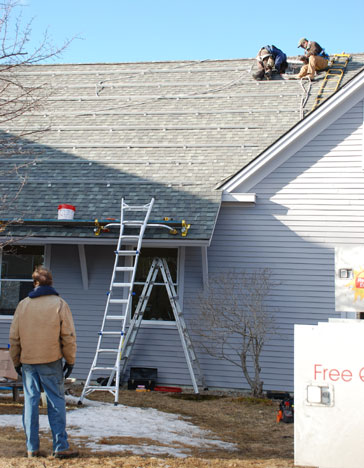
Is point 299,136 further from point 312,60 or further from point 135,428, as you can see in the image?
point 135,428

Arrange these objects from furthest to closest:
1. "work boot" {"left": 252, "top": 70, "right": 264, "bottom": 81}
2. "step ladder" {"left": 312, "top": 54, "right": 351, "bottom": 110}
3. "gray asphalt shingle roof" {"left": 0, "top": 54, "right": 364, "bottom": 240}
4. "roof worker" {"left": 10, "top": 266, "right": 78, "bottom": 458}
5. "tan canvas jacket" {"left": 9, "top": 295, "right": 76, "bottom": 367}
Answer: "work boot" {"left": 252, "top": 70, "right": 264, "bottom": 81} < "step ladder" {"left": 312, "top": 54, "right": 351, "bottom": 110} < "gray asphalt shingle roof" {"left": 0, "top": 54, "right": 364, "bottom": 240} < "tan canvas jacket" {"left": 9, "top": 295, "right": 76, "bottom": 367} < "roof worker" {"left": 10, "top": 266, "right": 78, "bottom": 458}

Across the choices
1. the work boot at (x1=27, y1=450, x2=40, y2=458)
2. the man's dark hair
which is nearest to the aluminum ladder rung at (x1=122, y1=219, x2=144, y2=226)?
the man's dark hair

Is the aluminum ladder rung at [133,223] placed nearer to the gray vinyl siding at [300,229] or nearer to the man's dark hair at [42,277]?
the gray vinyl siding at [300,229]

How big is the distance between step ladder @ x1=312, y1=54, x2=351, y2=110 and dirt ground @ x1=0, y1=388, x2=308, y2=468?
21.9 feet

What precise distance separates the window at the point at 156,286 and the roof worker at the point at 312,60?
5543 millimetres

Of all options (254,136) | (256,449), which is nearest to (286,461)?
(256,449)

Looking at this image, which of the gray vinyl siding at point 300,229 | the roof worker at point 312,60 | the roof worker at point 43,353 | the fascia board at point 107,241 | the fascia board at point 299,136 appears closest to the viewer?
the roof worker at point 43,353

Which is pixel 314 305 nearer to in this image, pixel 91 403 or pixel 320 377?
pixel 91 403

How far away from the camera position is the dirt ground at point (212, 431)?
5.51 metres

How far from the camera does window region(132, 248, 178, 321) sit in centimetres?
1173

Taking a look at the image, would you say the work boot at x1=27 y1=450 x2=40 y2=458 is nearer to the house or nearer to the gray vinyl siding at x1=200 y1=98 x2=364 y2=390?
the house

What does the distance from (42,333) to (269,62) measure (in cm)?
1042

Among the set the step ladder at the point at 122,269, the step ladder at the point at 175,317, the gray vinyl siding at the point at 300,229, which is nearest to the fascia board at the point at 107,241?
the step ladder at the point at 122,269

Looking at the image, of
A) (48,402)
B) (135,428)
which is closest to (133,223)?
(135,428)
